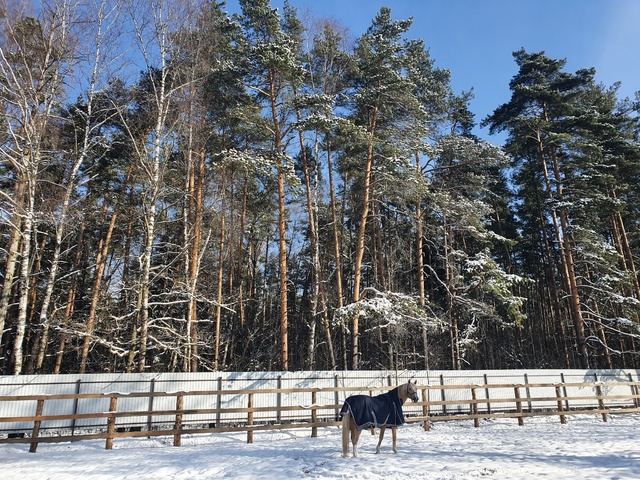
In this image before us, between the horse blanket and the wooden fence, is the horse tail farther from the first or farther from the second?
the wooden fence

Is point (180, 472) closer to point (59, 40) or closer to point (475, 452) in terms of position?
point (475, 452)

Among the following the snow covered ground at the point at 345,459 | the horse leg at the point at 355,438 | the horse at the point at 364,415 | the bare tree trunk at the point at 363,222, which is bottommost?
the snow covered ground at the point at 345,459

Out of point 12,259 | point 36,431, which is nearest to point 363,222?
point 12,259

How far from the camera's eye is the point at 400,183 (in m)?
19.5

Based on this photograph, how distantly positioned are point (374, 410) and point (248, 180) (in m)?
19.4

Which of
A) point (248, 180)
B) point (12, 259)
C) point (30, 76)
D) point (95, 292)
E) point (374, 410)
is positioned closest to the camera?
point (374, 410)

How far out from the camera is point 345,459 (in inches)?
308

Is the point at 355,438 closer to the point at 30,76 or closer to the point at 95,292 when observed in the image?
the point at 95,292

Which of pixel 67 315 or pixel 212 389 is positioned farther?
pixel 67 315

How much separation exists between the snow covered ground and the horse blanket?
2.07 feet

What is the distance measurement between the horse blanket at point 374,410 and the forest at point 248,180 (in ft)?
21.7

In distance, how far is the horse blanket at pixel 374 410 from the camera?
7.99 meters

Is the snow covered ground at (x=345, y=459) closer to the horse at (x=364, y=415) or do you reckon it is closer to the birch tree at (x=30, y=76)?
the horse at (x=364, y=415)

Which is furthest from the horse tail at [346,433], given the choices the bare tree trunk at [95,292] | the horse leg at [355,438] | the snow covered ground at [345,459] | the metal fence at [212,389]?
the bare tree trunk at [95,292]
